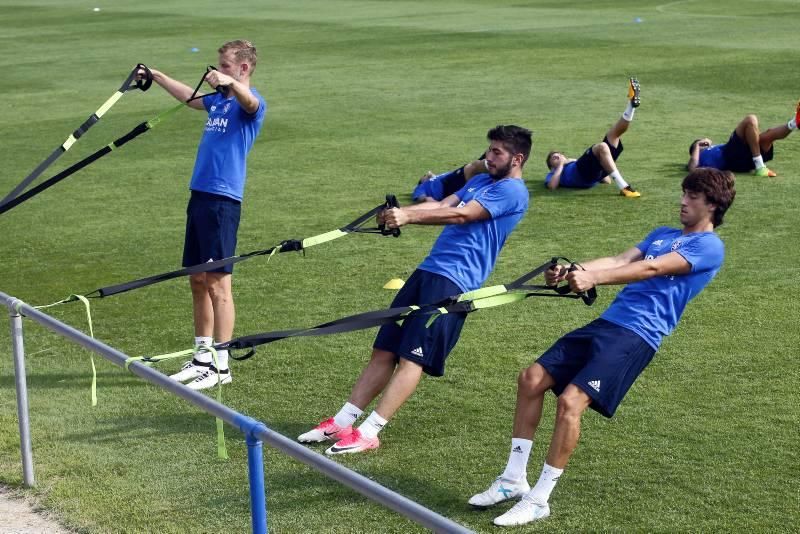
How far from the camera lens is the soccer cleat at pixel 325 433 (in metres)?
7.22

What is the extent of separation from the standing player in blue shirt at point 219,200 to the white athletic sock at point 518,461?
2.80 meters

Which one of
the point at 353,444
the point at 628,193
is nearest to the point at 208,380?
the point at 353,444

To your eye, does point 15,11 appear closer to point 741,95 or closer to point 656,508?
point 741,95

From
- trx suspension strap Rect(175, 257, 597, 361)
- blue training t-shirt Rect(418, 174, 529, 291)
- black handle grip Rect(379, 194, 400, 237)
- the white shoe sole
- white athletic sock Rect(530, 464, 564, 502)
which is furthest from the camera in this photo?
the white shoe sole

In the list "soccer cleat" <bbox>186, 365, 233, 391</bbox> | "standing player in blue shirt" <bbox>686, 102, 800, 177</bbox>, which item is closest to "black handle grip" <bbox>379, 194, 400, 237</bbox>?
"soccer cleat" <bbox>186, 365, 233, 391</bbox>

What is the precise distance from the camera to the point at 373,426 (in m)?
7.07

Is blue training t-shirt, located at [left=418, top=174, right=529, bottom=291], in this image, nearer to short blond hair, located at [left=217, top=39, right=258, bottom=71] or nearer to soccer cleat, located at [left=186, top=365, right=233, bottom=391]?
soccer cleat, located at [left=186, top=365, right=233, bottom=391]

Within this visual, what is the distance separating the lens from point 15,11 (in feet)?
148

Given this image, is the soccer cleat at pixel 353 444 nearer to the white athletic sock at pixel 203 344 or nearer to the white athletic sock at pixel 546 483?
the white athletic sock at pixel 546 483

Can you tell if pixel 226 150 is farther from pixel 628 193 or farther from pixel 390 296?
pixel 628 193

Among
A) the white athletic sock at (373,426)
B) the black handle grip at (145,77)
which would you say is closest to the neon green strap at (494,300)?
the white athletic sock at (373,426)

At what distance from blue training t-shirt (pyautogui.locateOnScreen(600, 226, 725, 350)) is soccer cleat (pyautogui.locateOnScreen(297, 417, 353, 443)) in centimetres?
182

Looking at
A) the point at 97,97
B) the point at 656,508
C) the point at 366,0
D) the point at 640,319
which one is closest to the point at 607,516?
the point at 656,508

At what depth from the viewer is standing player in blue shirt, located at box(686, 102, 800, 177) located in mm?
14453
